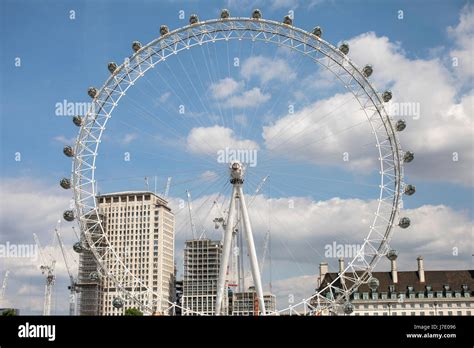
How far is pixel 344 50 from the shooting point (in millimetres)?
60719

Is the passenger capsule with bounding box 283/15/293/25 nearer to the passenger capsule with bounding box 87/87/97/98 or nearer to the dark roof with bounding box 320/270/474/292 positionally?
the passenger capsule with bounding box 87/87/97/98

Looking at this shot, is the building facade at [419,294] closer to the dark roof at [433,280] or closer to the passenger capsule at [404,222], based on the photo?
the dark roof at [433,280]

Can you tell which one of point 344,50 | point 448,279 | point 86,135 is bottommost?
point 448,279

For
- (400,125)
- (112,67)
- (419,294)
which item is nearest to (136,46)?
(112,67)

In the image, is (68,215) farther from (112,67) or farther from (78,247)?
(112,67)

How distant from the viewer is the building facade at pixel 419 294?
121250 millimetres

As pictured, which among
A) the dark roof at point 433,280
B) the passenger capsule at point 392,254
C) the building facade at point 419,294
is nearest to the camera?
the passenger capsule at point 392,254

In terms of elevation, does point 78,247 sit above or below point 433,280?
below

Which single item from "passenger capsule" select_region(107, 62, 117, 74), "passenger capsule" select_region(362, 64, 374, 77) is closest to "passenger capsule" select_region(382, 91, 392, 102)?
"passenger capsule" select_region(362, 64, 374, 77)

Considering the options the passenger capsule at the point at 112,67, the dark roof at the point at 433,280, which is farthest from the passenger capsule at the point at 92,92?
the dark roof at the point at 433,280

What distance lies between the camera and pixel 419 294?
122375 millimetres
